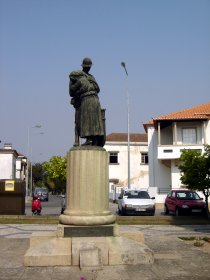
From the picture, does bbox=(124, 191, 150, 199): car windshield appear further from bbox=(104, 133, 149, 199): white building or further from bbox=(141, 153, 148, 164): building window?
bbox=(141, 153, 148, 164): building window

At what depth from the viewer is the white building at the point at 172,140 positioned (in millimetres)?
34312

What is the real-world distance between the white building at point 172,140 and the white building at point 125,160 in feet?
31.9

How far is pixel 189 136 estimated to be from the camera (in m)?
35.3

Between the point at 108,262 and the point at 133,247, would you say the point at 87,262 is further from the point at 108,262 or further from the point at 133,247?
the point at 133,247

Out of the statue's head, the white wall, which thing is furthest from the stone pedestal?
the white wall

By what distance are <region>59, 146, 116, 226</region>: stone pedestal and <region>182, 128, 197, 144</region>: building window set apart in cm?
2822

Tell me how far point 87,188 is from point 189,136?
2866 centimetres

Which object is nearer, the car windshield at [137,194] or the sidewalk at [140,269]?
the sidewalk at [140,269]

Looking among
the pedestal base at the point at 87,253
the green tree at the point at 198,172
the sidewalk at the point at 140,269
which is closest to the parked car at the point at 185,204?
the green tree at the point at 198,172

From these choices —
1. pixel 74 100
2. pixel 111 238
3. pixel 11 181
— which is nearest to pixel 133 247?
pixel 111 238

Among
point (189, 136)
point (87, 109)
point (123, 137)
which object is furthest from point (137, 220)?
point (123, 137)

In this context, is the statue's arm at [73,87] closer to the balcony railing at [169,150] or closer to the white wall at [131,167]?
the balcony railing at [169,150]

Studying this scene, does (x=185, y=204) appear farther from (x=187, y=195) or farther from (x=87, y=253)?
(x=87, y=253)

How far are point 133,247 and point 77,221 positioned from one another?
1.21 meters
